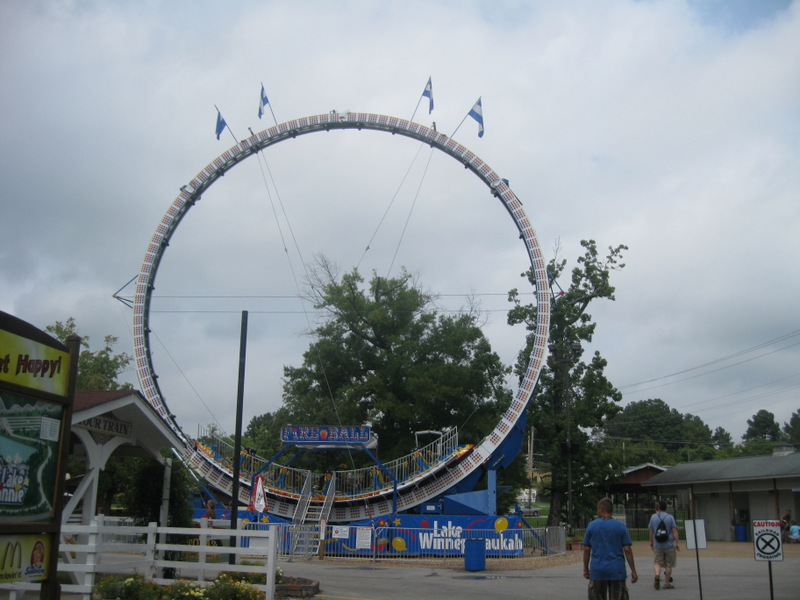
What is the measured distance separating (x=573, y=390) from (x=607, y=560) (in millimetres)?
31201

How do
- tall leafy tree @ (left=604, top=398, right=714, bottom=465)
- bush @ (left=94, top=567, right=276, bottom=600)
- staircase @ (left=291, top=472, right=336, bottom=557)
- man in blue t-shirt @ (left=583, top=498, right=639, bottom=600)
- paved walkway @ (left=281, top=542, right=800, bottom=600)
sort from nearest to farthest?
man in blue t-shirt @ (left=583, top=498, right=639, bottom=600) < bush @ (left=94, top=567, right=276, bottom=600) < paved walkway @ (left=281, top=542, right=800, bottom=600) < staircase @ (left=291, top=472, right=336, bottom=557) < tall leafy tree @ (left=604, top=398, right=714, bottom=465)

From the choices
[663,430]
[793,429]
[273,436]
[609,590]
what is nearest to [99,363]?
[273,436]

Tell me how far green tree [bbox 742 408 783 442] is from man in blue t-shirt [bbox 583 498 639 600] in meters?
135

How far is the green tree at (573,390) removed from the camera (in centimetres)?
3728

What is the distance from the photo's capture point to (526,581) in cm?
1770

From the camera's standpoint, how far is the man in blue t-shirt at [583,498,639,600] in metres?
8.84

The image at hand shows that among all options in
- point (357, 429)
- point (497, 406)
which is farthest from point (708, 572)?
point (497, 406)

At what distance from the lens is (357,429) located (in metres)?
28.3

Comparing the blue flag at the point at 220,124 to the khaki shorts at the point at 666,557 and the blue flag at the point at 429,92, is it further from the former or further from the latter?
the khaki shorts at the point at 666,557

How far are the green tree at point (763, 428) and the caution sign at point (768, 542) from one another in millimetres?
131958

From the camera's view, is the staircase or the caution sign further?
the staircase

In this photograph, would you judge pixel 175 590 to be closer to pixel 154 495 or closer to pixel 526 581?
pixel 154 495

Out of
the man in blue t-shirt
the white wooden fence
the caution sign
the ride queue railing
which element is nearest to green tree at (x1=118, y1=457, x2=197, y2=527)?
the white wooden fence

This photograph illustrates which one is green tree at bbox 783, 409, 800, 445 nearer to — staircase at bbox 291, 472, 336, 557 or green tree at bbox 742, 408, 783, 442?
green tree at bbox 742, 408, 783, 442
